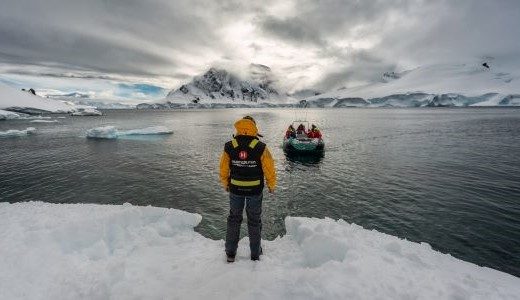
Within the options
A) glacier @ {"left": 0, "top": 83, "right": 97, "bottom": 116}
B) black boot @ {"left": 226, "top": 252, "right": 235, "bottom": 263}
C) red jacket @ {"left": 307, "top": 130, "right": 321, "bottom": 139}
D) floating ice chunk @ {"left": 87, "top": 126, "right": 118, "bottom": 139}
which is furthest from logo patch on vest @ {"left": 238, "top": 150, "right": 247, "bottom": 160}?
glacier @ {"left": 0, "top": 83, "right": 97, "bottom": 116}

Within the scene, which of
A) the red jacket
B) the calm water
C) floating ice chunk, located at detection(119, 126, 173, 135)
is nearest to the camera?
the calm water

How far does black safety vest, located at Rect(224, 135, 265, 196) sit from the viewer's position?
674cm

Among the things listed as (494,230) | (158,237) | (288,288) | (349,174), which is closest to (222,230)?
(158,237)

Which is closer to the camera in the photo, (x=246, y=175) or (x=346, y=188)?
(x=246, y=175)

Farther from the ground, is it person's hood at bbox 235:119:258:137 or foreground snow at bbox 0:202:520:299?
person's hood at bbox 235:119:258:137

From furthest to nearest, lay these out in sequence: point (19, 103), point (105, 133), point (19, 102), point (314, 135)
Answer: point (19, 102), point (19, 103), point (105, 133), point (314, 135)

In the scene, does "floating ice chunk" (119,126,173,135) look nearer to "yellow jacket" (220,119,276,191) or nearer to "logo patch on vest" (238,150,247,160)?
"yellow jacket" (220,119,276,191)

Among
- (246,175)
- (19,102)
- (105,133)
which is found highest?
(246,175)

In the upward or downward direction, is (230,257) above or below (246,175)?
→ below

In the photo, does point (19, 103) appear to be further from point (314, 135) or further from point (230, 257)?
point (230, 257)

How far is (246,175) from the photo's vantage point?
269 inches

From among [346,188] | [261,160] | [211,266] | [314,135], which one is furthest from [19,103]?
[261,160]

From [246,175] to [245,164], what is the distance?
0.24 m

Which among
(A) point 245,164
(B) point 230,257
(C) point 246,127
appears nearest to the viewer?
(C) point 246,127
